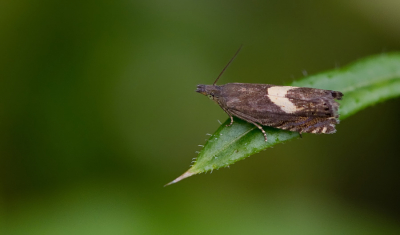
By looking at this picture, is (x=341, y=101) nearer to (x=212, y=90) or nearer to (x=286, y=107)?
(x=286, y=107)

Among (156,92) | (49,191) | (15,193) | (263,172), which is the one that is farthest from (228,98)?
(15,193)

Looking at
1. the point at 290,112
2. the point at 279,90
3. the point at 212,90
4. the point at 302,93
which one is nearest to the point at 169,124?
the point at 212,90

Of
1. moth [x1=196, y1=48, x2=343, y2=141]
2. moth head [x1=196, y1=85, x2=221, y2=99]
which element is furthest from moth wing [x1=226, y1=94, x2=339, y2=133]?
moth head [x1=196, y1=85, x2=221, y2=99]

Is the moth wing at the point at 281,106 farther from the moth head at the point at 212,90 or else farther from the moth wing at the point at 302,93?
the moth head at the point at 212,90

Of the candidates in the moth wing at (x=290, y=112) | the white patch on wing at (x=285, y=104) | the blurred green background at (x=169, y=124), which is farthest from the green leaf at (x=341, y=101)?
the blurred green background at (x=169, y=124)

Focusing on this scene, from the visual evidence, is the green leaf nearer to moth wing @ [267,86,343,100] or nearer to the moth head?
moth wing @ [267,86,343,100]

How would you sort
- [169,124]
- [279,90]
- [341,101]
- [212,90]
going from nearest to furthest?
[341,101] → [279,90] → [212,90] → [169,124]
